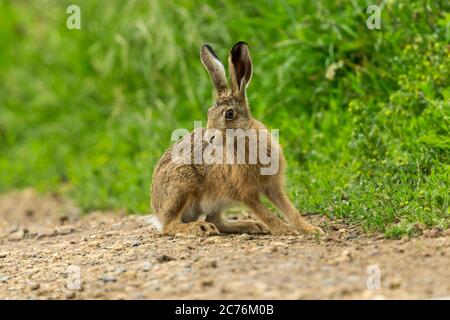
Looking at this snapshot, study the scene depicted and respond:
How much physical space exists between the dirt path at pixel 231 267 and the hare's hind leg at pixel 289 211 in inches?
5.8

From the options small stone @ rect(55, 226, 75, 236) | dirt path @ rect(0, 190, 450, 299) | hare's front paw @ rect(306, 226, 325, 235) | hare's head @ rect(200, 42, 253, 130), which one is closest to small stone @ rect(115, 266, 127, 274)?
dirt path @ rect(0, 190, 450, 299)

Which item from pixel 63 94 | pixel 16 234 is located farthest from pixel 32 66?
pixel 16 234

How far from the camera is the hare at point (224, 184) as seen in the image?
241 inches

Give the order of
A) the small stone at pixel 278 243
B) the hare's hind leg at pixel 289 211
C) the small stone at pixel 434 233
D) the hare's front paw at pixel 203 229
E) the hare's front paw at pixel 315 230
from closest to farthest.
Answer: the small stone at pixel 434 233
the small stone at pixel 278 243
the hare's front paw at pixel 315 230
the hare's hind leg at pixel 289 211
the hare's front paw at pixel 203 229

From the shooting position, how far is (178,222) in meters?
6.48

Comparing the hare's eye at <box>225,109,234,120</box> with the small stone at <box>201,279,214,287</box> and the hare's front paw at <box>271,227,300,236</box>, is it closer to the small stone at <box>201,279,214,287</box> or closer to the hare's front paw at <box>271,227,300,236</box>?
the hare's front paw at <box>271,227,300,236</box>

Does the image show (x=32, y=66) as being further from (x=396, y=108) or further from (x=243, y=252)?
(x=243, y=252)

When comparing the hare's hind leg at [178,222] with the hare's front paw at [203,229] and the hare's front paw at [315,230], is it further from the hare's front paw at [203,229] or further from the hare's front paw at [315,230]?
the hare's front paw at [315,230]

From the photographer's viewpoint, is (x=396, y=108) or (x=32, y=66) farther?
(x=32, y=66)

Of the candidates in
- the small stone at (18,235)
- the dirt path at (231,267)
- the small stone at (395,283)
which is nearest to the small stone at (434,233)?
the dirt path at (231,267)

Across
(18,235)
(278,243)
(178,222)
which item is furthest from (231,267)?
(18,235)

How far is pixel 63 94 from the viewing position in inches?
422

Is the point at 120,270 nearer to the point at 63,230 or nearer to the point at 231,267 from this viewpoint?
the point at 231,267
